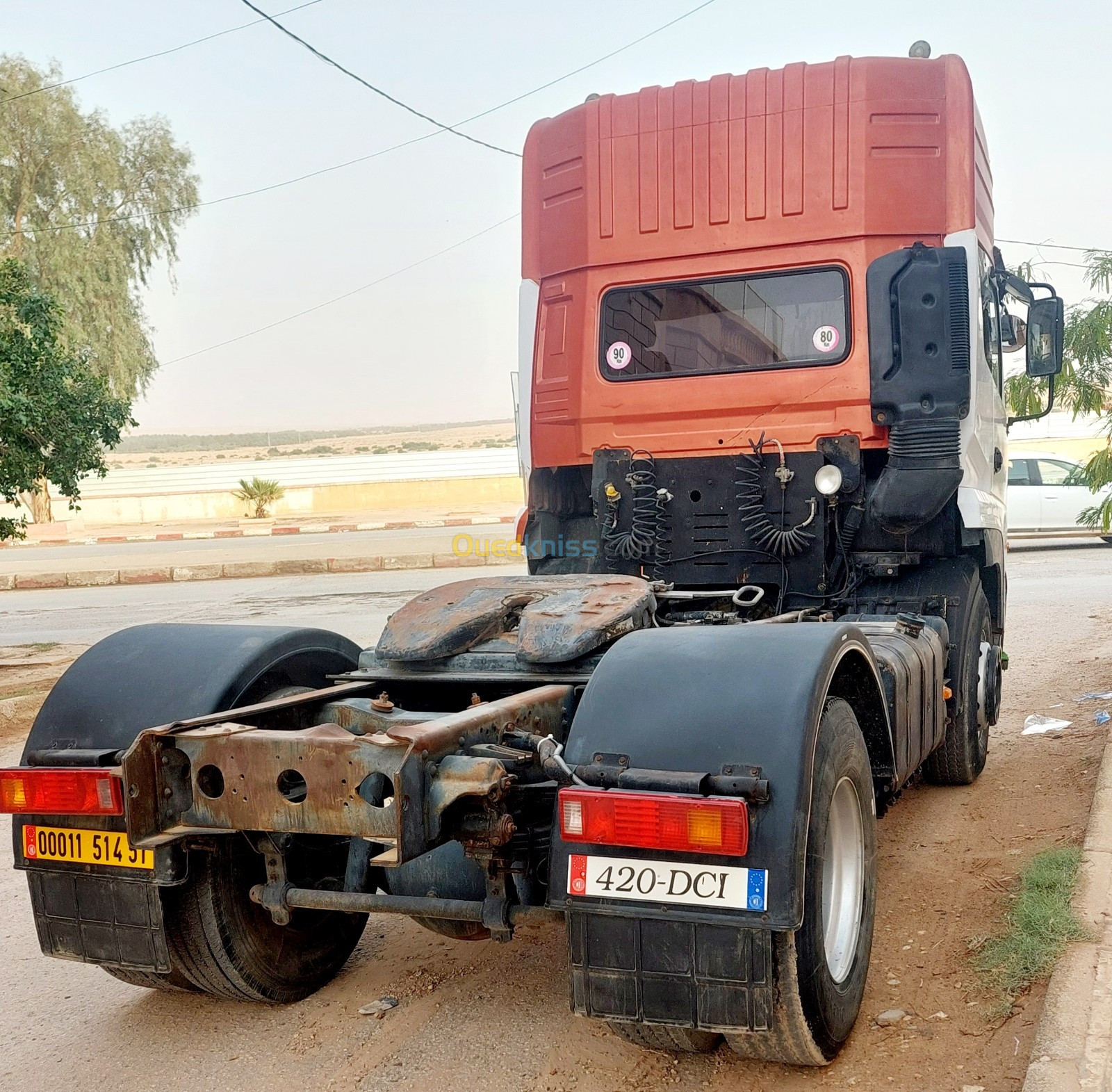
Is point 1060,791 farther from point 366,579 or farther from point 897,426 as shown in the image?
point 366,579

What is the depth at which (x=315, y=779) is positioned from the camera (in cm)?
264

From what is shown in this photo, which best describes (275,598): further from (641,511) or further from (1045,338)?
(1045,338)

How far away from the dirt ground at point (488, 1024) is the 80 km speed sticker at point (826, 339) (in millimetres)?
2122

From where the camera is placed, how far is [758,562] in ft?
17.3

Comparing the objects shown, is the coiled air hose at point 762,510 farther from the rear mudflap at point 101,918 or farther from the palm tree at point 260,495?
the palm tree at point 260,495

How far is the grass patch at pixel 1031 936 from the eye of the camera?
125 inches

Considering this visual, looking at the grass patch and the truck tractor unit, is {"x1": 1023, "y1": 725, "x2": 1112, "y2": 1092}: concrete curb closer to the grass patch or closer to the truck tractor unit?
the grass patch

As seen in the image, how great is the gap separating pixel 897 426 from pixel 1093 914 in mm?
2316

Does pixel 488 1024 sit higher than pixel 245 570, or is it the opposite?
pixel 245 570

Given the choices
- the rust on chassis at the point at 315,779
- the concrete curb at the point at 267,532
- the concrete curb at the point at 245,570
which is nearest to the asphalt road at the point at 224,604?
the concrete curb at the point at 245,570

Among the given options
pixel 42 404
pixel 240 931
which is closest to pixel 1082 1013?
pixel 240 931

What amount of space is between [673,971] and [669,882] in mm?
194

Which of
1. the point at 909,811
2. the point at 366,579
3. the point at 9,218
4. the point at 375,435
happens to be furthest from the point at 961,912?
the point at 375,435

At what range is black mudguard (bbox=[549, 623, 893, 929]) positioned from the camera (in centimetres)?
246
